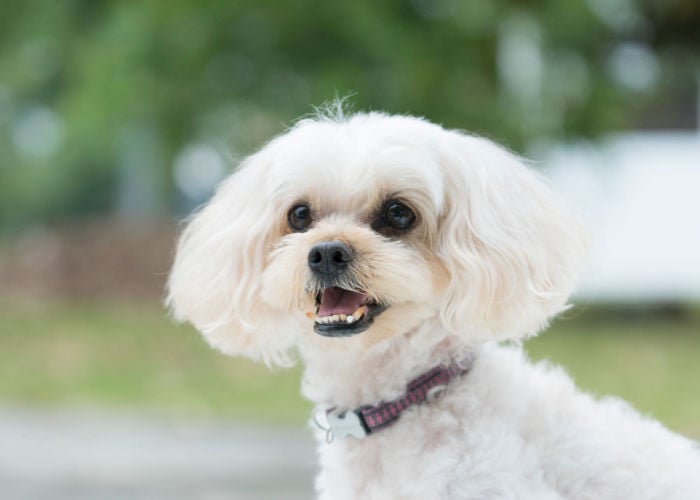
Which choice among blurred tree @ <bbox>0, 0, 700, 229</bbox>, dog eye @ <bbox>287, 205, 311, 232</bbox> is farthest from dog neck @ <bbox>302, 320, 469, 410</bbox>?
blurred tree @ <bbox>0, 0, 700, 229</bbox>

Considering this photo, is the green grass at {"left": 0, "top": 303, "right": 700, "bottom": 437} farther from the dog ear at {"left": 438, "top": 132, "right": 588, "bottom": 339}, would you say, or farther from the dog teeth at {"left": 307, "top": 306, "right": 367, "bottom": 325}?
the dog teeth at {"left": 307, "top": 306, "right": 367, "bottom": 325}

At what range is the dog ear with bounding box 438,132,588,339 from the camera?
99.4 inches

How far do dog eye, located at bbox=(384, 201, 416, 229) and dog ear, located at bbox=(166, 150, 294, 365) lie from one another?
34 cm

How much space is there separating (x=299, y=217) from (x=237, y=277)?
254 mm

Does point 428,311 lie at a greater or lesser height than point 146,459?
lesser

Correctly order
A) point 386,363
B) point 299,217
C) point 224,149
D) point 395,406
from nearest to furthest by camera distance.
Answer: point 395,406, point 386,363, point 299,217, point 224,149

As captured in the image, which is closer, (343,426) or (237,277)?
(343,426)

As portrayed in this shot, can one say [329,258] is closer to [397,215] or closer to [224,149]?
[397,215]

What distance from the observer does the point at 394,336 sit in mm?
2604

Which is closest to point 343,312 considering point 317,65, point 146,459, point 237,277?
point 237,277

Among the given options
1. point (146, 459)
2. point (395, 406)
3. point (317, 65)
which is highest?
point (317, 65)

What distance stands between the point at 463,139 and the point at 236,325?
32.0 inches

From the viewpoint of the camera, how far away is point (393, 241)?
2629 mm

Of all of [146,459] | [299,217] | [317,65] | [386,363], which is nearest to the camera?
[386,363]
